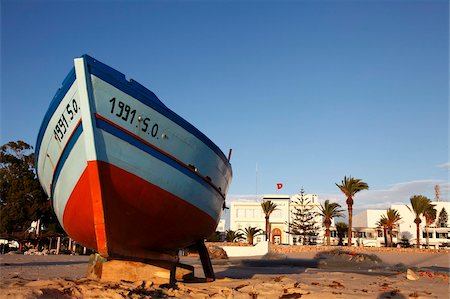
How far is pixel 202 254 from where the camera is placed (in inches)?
386

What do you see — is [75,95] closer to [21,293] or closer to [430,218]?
[21,293]

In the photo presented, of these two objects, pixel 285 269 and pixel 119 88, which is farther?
pixel 285 269

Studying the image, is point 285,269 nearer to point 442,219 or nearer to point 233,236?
point 233,236

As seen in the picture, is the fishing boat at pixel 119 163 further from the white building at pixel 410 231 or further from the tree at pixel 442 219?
the tree at pixel 442 219

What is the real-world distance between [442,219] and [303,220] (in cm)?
2078

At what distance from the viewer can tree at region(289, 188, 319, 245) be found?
5150cm

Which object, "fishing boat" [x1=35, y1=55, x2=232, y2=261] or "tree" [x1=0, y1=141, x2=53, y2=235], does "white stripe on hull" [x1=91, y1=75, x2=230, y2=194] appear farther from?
"tree" [x1=0, y1=141, x2=53, y2=235]

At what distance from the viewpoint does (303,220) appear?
5278 centimetres

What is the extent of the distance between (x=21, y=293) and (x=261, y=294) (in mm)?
3886

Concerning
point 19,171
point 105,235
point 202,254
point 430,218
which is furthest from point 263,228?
point 105,235

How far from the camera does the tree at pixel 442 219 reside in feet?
184

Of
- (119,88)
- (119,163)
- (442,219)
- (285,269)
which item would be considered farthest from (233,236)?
(119,88)

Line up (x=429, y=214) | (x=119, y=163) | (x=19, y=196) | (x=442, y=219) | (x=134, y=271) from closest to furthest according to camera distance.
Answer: (x=119, y=163), (x=134, y=271), (x=19, y=196), (x=429, y=214), (x=442, y=219)

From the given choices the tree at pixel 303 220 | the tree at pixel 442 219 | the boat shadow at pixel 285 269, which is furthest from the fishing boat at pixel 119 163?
the tree at pixel 442 219
